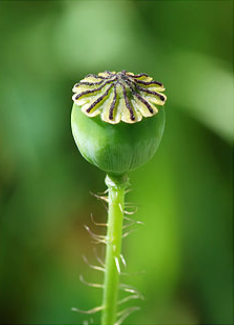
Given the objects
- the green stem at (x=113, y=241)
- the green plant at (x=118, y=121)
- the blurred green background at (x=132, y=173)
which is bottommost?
the green stem at (x=113, y=241)

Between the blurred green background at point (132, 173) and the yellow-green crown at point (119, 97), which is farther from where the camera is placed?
the blurred green background at point (132, 173)

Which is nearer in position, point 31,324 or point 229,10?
point 31,324

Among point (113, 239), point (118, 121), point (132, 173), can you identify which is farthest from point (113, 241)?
point (132, 173)

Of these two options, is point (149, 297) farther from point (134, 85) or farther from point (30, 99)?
point (134, 85)

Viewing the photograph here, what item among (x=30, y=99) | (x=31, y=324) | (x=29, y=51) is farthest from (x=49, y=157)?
(x=31, y=324)

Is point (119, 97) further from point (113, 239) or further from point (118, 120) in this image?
point (113, 239)

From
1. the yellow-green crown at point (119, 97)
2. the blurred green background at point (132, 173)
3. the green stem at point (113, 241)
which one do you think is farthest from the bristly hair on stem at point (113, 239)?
the blurred green background at point (132, 173)

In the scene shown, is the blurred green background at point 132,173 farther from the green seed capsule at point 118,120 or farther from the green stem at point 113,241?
Result: the green seed capsule at point 118,120
